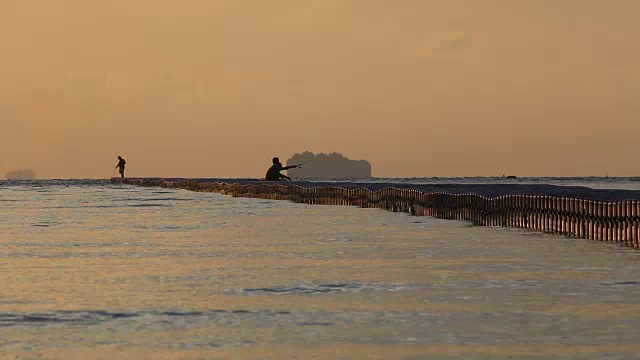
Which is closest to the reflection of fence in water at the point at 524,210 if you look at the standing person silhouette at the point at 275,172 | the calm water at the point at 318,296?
the calm water at the point at 318,296

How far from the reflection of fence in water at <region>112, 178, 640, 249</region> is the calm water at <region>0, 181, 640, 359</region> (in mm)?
1780

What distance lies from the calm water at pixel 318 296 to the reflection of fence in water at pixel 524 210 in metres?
1.78

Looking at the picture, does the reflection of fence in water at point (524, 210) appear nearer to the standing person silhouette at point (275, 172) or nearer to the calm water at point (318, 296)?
the calm water at point (318, 296)

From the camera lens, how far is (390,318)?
2080cm

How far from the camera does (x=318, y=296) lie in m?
24.8

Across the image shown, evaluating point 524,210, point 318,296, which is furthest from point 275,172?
point 318,296

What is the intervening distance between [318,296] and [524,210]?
93.9 feet

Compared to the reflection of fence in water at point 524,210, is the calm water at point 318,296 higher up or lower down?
lower down

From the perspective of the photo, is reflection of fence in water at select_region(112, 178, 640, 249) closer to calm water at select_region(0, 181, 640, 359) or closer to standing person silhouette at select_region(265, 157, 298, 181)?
Answer: calm water at select_region(0, 181, 640, 359)

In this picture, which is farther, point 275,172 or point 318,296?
point 275,172

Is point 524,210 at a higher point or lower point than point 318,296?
higher

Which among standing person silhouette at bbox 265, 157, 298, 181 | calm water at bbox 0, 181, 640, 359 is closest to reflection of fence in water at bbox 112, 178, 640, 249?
calm water at bbox 0, 181, 640, 359

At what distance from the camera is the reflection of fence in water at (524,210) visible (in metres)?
41.9

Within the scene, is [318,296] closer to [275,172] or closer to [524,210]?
[524,210]
